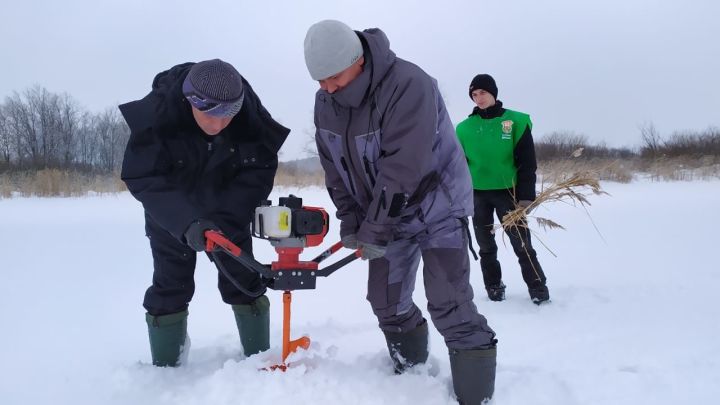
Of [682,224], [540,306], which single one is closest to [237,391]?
[540,306]

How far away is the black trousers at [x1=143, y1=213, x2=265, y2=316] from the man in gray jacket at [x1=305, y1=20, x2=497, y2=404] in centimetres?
59

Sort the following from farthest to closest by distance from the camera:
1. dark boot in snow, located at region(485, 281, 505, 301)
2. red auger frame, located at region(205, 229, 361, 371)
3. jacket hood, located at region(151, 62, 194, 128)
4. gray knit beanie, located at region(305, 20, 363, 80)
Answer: dark boot in snow, located at region(485, 281, 505, 301) < jacket hood, located at region(151, 62, 194, 128) < red auger frame, located at region(205, 229, 361, 371) < gray knit beanie, located at region(305, 20, 363, 80)

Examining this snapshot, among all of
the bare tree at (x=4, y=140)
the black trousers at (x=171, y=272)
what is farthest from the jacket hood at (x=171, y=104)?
the bare tree at (x=4, y=140)

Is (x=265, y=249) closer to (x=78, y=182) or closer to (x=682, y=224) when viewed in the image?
(x=682, y=224)

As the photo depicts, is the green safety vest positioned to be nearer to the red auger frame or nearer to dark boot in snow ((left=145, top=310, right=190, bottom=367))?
the red auger frame

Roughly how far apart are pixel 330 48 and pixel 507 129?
223 centimetres

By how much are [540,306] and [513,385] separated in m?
1.53

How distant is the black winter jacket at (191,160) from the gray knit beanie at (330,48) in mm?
534

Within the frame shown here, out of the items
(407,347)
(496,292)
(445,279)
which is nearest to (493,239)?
(496,292)

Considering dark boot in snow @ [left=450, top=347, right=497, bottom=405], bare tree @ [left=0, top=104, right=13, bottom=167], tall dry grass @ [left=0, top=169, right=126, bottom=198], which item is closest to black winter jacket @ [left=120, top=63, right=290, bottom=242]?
dark boot in snow @ [left=450, top=347, right=497, bottom=405]

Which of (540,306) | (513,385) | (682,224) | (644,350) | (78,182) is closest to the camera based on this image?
(513,385)

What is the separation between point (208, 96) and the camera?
6.22 ft

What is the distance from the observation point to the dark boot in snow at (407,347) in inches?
87.8

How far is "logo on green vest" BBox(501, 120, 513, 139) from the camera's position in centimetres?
362
